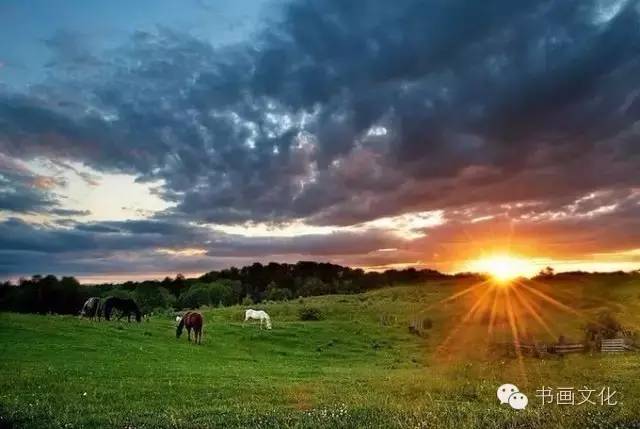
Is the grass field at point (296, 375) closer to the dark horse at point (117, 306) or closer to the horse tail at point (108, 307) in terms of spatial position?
the dark horse at point (117, 306)

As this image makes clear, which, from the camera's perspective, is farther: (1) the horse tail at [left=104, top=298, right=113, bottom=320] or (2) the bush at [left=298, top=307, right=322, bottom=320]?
(2) the bush at [left=298, top=307, right=322, bottom=320]

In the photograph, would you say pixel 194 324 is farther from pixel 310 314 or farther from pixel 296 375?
pixel 310 314

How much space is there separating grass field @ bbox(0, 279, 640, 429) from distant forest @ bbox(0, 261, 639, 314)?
27.3m

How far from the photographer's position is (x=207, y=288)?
12838cm

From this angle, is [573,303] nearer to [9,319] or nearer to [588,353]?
[588,353]

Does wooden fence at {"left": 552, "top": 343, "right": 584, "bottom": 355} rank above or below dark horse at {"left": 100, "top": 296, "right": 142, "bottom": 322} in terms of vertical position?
below

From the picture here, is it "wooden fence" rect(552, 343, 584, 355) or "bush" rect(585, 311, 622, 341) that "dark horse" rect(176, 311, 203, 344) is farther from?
"bush" rect(585, 311, 622, 341)

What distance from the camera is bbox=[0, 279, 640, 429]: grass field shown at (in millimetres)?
16031

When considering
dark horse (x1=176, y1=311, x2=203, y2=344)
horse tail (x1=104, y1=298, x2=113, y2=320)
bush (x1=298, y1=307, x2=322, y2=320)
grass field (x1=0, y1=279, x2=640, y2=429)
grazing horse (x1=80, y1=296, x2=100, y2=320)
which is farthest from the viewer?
bush (x1=298, y1=307, x2=322, y2=320)

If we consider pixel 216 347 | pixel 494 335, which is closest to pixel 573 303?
pixel 494 335

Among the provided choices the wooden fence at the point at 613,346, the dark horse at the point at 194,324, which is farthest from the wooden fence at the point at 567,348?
the dark horse at the point at 194,324

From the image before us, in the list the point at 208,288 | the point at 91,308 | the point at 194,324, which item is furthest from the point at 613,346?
the point at 208,288

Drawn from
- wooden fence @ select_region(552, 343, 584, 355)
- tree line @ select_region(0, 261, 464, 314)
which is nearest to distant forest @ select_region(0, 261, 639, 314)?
tree line @ select_region(0, 261, 464, 314)

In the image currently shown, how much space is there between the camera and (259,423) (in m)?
15.1
